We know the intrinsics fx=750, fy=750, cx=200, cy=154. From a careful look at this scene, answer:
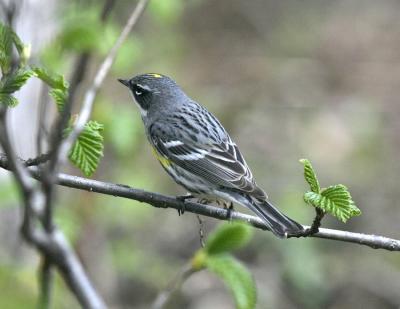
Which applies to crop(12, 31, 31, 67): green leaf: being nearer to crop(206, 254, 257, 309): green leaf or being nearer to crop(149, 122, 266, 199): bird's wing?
crop(206, 254, 257, 309): green leaf

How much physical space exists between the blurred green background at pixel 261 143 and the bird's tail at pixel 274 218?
1300 mm

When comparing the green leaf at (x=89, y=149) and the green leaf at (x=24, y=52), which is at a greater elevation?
the green leaf at (x=24, y=52)

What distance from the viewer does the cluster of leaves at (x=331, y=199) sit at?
2760 millimetres

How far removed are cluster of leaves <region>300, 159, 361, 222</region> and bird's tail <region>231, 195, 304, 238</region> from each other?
39cm

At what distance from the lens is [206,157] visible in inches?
169

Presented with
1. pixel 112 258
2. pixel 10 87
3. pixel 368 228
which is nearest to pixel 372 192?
pixel 368 228

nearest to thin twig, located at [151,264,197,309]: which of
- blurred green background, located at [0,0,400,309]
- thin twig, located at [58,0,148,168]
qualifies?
thin twig, located at [58,0,148,168]

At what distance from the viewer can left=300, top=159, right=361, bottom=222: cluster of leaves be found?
276cm

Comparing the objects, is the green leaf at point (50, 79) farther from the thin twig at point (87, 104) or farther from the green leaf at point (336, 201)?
the green leaf at point (336, 201)

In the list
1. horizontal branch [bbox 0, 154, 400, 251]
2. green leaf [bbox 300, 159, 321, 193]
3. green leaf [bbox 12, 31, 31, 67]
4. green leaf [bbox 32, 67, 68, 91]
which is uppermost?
green leaf [bbox 12, 31, 31, 67]

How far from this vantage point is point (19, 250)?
239 inches

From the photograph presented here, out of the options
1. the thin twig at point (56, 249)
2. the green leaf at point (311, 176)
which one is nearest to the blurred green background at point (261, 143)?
the green leaf at point (311, 176)

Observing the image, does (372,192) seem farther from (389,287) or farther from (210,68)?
(210,68)

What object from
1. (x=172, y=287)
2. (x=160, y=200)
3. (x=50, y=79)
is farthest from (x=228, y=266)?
(x=160, y=200)
